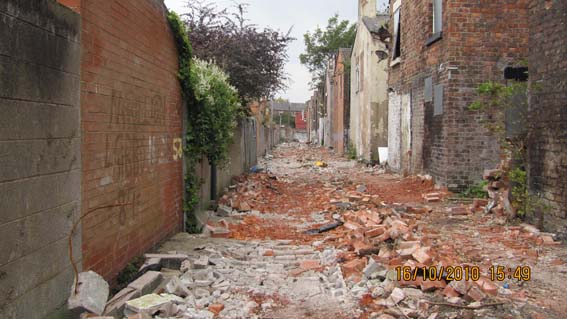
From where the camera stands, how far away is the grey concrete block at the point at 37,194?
3.16m

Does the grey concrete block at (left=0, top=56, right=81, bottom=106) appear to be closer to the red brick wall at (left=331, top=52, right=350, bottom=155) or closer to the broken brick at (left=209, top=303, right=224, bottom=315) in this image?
the broken brick at (left=209, top=303, right=224, bottom=315)

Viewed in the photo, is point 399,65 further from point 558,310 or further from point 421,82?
point 558,310

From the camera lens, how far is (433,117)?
12.8 meters

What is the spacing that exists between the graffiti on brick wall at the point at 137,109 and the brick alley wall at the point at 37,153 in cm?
97

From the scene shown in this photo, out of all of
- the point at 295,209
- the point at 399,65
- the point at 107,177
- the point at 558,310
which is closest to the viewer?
the point at 558,310

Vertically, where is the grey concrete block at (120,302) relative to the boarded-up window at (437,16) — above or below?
below

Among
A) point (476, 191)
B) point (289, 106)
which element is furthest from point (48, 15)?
point (289, 106)

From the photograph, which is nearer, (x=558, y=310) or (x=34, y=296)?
(x=34, y=296)

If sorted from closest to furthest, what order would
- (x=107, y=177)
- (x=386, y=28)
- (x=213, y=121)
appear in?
1. (x=107, y=177)
2. (x=213, y=121)
3. (x=386, y=28)

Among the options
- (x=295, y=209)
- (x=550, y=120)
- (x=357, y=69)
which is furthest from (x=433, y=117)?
(x=357, y=69)

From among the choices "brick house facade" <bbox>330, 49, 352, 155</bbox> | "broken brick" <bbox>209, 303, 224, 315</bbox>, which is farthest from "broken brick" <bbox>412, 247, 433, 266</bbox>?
"brick house facade" <bbox>330, 49, 352, 155</bbox>

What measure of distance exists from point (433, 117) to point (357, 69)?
48.5 ft

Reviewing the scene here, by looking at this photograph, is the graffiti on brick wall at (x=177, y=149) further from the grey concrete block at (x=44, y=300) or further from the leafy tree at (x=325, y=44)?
the leafy tree at (x=325, y=44)

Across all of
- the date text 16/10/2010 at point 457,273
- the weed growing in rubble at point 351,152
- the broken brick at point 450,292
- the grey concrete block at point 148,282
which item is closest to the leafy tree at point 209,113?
the grey concrete block at point 148,282
